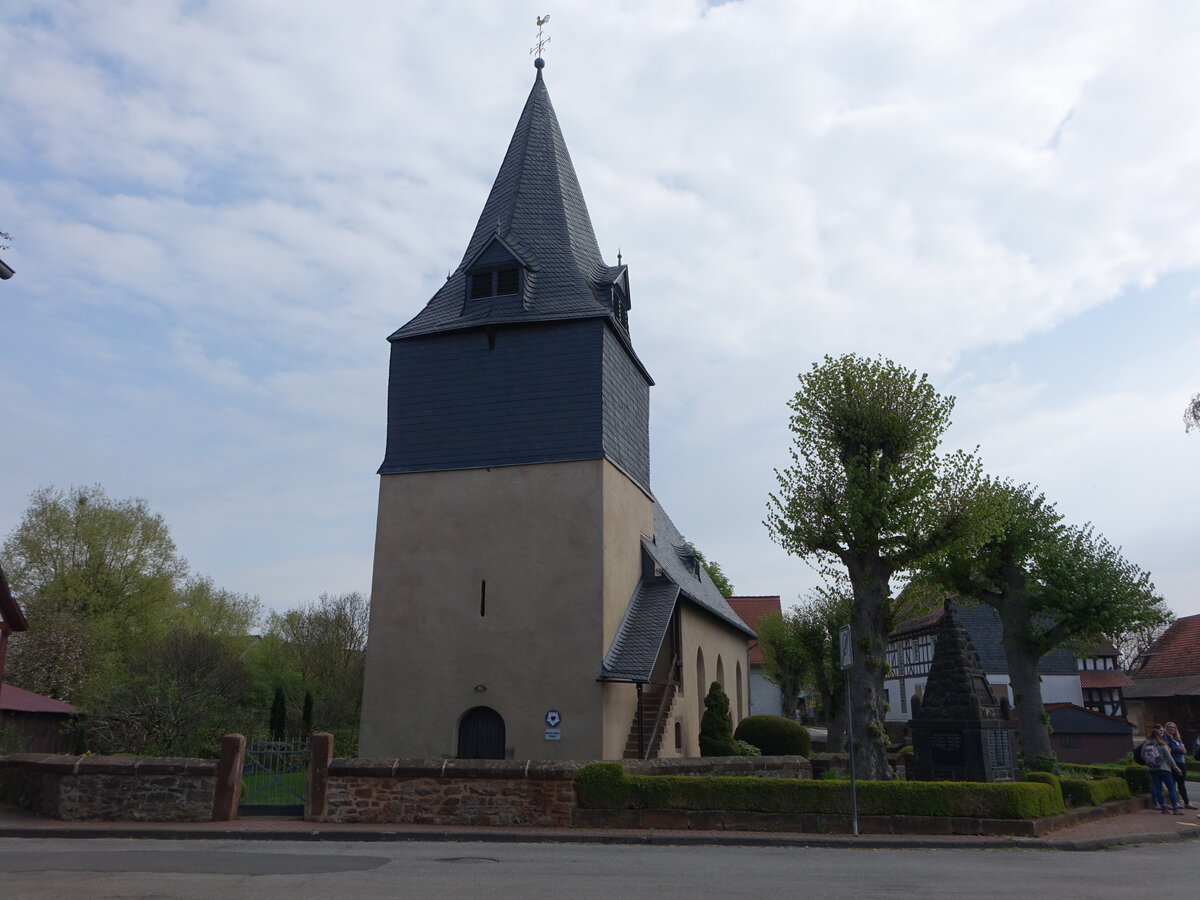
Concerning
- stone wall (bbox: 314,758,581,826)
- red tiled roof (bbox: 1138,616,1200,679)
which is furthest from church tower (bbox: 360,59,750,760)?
red tiled roof (bbox: 1138,616,1200,679)

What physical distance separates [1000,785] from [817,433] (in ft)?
29.9

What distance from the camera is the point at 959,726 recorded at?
17.5 metres

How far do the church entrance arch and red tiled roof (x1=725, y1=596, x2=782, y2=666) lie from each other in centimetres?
4245

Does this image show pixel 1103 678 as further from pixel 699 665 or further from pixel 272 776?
pixel 272 776

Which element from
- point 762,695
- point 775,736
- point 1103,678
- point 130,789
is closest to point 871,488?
point 775,736

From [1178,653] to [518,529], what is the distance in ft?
127

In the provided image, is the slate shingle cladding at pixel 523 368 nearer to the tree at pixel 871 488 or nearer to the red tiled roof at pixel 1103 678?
the tree at pixel 871 488

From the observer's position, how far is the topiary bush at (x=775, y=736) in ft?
86.8

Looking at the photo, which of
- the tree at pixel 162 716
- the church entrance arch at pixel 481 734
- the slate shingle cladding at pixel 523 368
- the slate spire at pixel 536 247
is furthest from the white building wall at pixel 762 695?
the church entrance arch at pixel 481 734

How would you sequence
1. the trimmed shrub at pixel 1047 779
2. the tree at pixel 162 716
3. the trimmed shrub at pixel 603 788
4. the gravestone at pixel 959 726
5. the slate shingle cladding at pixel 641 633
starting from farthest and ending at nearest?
1. the tree at pixel 162 716
2. the slate shingle cladding at pixel 641 633
3. the gravestone at pixel 959 726
4. the trimmed shrub at pixel 1047 779
5. the trimmed shrub at pixel 603 788

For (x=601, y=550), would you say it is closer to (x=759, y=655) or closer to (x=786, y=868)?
(x=786, y=868)

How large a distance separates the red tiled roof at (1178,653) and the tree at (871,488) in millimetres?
30868

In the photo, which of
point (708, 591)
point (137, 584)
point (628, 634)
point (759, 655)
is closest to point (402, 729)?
point (628, 634)

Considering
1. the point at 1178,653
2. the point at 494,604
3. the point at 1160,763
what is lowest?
the point at 1160,763
